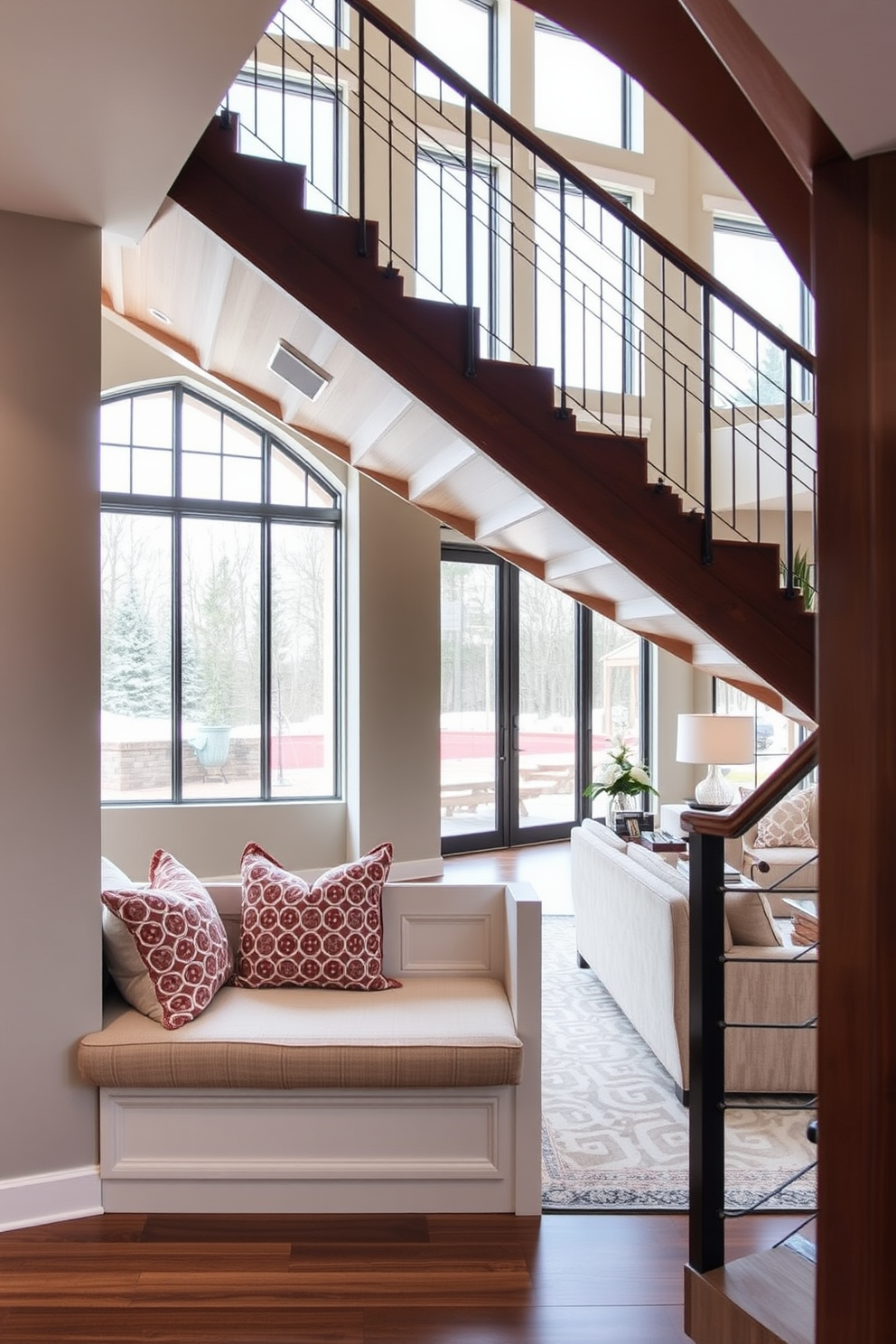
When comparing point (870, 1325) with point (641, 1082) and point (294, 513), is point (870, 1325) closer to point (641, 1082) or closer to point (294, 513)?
point (641, 1082)

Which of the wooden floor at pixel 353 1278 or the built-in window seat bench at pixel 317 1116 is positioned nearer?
the wooden floor at pixel 353 1278

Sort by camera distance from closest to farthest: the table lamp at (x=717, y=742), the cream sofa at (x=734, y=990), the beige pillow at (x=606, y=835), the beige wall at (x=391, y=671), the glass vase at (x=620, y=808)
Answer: the cream sofa at (x=734, y=990)
the beige pillow at (x=606, y=835)
the table lamp at (x=717, y=742)
the glass vase at (x=620, y=808)
the beige wall at (x=391, y=671)

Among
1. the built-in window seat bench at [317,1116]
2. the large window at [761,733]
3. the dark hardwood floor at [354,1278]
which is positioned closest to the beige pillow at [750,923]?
the dark hardwood floor at [354,1278]

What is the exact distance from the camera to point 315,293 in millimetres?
3379

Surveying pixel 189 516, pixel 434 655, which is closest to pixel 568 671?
pixel 434 655

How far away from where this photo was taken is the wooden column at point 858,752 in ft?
5.72

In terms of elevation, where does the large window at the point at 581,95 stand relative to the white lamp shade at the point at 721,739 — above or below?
above

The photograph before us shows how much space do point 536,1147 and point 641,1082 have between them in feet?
3.62

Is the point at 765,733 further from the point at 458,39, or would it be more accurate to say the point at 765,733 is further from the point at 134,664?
the point at 458,39

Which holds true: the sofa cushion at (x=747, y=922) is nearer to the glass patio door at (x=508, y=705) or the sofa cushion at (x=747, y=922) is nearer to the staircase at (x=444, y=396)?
the staircase at (x=444, y=396)

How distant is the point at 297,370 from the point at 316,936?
2344 mm

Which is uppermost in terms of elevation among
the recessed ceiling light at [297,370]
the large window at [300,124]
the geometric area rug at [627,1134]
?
the large window at [300,124]

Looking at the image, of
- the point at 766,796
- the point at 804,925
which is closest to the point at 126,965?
the point at 766,796

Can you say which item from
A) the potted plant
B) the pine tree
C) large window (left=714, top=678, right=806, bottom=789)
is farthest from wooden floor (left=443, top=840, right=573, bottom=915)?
the pine tree
